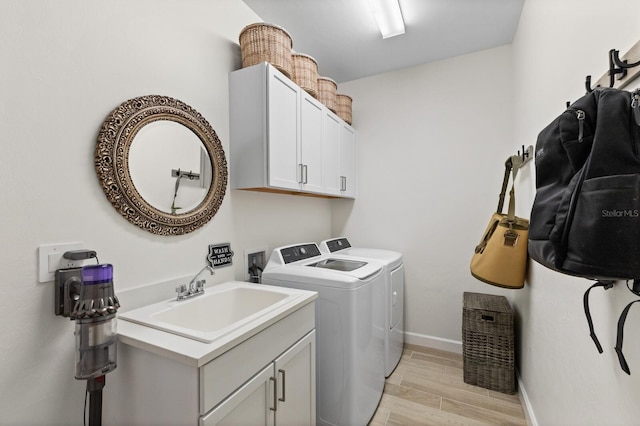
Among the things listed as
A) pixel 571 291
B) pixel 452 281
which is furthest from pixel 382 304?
pixel 571 291

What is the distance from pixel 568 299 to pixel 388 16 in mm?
2074

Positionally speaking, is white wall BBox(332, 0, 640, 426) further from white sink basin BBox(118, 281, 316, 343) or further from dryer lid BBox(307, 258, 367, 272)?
white sink basin BBox(118, 281, 316, 343)

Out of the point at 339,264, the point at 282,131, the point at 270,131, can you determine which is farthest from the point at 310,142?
the point at 339,264

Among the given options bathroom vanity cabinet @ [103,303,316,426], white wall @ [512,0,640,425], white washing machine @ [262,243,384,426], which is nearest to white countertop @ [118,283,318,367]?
bathroom vanity cabinet @ [103,303,316,426]

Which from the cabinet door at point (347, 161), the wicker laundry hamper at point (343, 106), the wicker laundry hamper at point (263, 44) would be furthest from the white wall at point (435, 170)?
the wicker laundry hamper at point (263, 44)

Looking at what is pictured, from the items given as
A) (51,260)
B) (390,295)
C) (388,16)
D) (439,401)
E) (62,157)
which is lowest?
(439,401)

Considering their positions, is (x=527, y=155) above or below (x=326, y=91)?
below

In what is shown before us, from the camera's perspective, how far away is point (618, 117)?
604mm

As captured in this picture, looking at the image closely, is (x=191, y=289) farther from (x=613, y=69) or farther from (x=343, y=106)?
(x=343, y=106)

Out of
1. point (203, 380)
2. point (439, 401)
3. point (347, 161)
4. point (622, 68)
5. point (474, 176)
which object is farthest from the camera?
point (347, 161)

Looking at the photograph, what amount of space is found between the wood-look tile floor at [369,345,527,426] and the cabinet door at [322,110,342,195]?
5.40ft

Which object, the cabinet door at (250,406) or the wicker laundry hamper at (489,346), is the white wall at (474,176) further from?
the cabinet door at (250,406)

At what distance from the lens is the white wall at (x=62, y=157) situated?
2.99ft

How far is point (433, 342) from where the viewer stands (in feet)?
8.76
